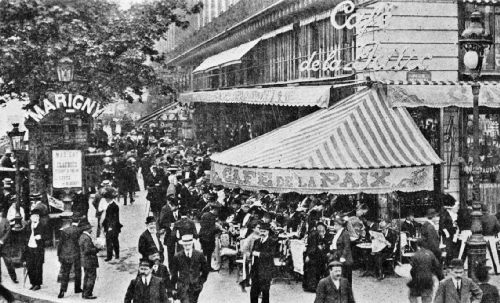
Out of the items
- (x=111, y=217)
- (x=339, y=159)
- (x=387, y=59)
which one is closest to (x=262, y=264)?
(x=339, y=159)

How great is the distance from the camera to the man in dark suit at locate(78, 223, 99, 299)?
1289 centimetres

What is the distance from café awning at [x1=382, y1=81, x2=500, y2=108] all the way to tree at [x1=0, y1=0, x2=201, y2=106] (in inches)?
370

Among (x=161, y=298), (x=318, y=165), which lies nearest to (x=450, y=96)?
(x=318, y=165)

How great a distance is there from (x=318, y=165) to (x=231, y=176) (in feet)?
6.38

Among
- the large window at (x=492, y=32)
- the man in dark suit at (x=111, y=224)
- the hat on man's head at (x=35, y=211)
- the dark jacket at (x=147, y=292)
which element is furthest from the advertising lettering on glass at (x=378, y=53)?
the dark jacket at (x=147, y=292)

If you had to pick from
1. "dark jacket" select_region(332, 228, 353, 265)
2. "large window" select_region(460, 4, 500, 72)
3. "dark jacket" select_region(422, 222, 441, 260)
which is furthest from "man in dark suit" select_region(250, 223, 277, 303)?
"large window" select_region(460, 4, 500, 72)

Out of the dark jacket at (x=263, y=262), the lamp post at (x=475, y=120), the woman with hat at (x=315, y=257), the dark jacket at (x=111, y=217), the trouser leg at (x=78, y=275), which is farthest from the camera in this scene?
the dark jacket at (x=111, y=217)

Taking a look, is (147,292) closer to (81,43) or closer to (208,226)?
(208,226)

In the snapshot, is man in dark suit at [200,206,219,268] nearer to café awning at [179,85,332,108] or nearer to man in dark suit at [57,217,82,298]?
man in dark suit at [57,217,82,298]

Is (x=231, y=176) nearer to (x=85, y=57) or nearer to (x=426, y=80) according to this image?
(x=426, y=80)

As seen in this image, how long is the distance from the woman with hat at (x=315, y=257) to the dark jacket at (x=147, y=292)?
13.6ft

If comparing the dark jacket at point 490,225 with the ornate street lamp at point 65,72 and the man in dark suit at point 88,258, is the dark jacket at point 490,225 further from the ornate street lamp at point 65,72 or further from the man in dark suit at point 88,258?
the ornate street lamp at point 65,72

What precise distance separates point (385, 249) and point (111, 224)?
6.46 metres

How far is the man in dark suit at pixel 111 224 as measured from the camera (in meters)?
16.2
